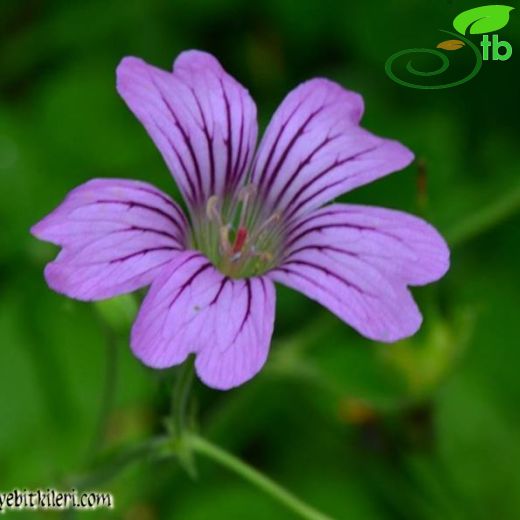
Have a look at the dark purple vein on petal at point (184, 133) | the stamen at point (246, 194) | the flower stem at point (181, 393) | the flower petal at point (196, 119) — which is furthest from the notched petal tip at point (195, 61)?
the flower stem at point (181, 393)

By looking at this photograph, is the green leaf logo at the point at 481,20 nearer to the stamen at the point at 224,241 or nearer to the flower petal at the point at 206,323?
the stamen at the point at 224,241

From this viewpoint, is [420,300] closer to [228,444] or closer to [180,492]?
[228,444]

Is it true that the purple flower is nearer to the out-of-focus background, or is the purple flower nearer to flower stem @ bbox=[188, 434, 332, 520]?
flower stem @ bbox=[188, 434, 332, 520]

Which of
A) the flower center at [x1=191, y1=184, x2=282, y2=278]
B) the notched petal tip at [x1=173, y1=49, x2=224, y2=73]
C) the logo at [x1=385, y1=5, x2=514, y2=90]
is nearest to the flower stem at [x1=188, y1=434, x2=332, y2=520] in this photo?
the flower center at [x1=191, y1=184, x2=282, y2=278]

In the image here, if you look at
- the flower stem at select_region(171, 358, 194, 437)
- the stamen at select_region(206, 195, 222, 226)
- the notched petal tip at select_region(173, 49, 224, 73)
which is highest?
the notched petal tip at select_region(173, 49, 224, 73)

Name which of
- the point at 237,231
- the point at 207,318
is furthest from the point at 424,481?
the point at 207,318

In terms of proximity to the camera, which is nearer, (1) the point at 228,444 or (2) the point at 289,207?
(2) the point at 289,207

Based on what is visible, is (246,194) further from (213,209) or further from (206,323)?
(206,323)

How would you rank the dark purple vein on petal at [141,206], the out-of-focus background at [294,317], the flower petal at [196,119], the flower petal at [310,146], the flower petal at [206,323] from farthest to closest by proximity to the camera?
the out-of-focus background at [294,317] → the flower petal at [310,146] → the flower petal at [196,119] → the dark purple vein on petal at [141,206] → the flower petal at [206,323]
